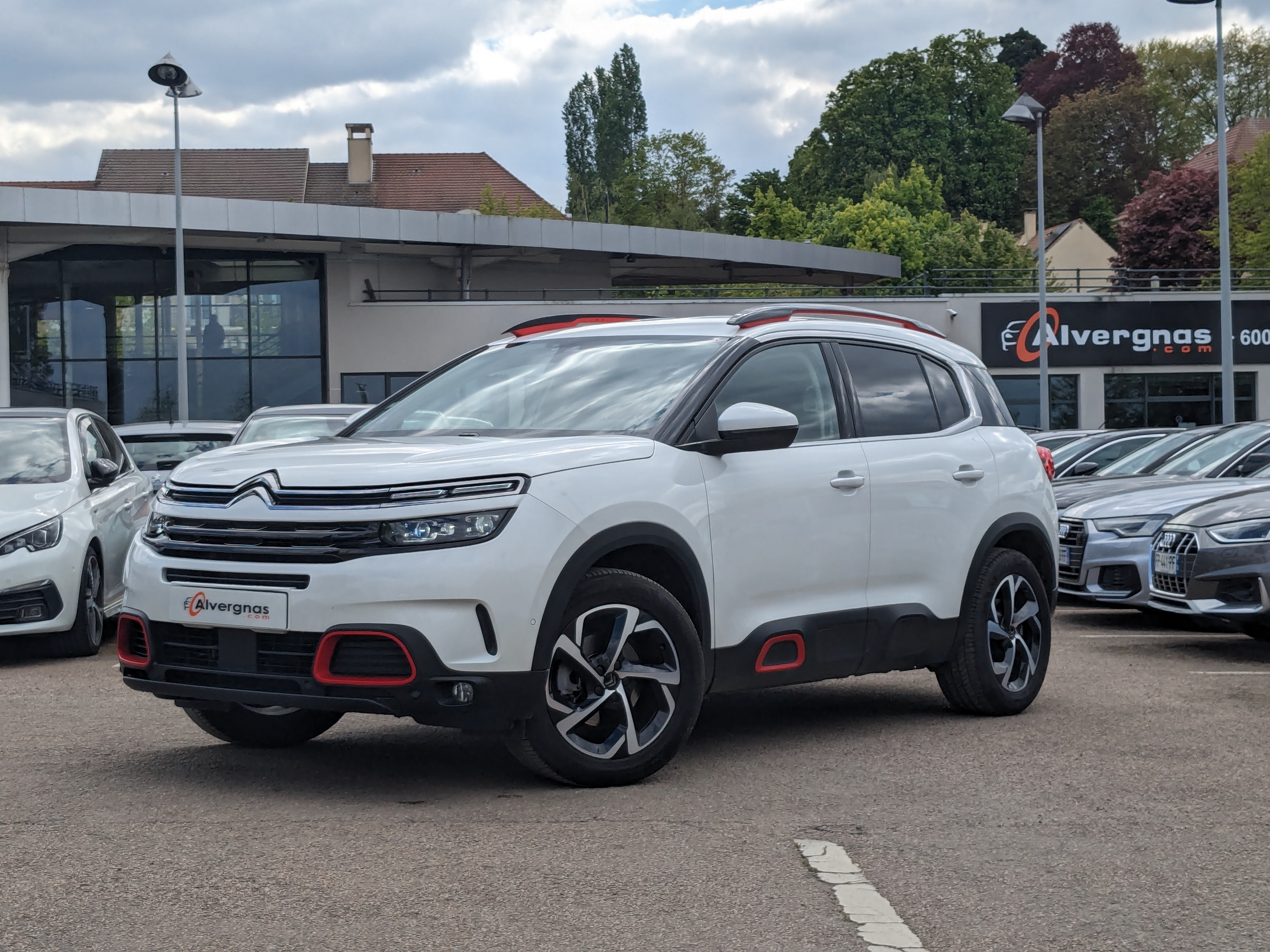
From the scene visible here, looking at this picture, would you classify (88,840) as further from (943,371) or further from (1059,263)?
(1059,263)

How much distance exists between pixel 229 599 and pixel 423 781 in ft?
3.29

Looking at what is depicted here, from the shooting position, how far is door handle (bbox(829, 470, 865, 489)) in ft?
21.3

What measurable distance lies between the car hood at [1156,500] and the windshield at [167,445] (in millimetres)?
7524

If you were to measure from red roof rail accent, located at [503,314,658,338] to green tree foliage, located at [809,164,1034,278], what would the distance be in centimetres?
5877

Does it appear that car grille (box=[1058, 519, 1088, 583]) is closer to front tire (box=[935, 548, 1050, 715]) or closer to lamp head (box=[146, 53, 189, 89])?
front tire (box=[935, 548, 1050, 715])

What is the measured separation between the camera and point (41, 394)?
37562 millimetres

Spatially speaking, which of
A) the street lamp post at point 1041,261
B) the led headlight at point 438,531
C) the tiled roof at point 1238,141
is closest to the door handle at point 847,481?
the led headlight at point 438,531

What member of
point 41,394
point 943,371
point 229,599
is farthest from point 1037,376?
point 229,599

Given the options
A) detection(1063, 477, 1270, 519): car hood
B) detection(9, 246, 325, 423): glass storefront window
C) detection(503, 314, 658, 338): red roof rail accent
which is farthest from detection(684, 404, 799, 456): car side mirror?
detection(9, 246, 325, 423): glass storefront window

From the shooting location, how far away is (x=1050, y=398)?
42375 millimetres

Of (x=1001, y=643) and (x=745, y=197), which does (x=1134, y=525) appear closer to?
(x=1001, y=643)

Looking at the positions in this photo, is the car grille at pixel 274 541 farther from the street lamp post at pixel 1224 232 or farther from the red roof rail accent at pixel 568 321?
the street lamp post at pixel 1224 232

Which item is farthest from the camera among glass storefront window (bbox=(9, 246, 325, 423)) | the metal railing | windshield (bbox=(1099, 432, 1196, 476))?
the metal railing

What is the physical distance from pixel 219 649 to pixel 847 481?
8.41 ft
